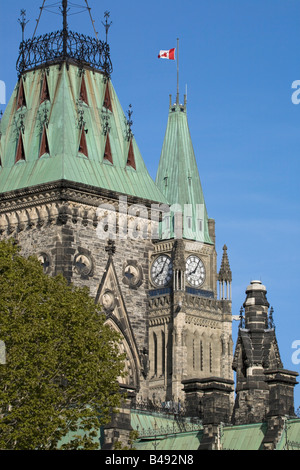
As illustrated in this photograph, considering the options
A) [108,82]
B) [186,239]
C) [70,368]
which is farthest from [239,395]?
[186,239]

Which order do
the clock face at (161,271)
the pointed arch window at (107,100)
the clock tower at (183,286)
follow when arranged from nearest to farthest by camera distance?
the pointed arch window at (107,100)
the clock tower at (183,286)
the clock face at (161,271)

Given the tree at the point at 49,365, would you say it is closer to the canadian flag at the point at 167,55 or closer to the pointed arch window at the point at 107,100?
the pointed arch window at the point at 107,100

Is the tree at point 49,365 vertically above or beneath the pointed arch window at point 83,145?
beneath

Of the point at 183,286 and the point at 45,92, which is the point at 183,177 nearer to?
the point at 183,286

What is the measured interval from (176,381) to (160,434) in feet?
160

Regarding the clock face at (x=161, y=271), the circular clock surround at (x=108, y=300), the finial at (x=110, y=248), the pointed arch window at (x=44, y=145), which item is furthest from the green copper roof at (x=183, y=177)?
the circular clock surround at (x=108, y=300)

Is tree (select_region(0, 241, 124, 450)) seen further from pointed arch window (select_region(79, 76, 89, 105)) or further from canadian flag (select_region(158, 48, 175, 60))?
canadian flag (select_region(158, 48, 175, 60))

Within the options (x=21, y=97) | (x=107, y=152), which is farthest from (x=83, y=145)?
(x=21, y=97)

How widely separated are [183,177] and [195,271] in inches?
273

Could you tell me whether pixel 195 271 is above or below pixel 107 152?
above

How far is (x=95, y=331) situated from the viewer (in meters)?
72.4

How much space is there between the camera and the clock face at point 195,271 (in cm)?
13138

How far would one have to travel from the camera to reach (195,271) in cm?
13188

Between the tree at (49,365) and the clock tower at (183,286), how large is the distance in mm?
50463
